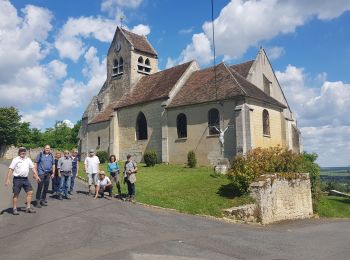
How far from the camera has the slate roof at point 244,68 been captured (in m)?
32.8

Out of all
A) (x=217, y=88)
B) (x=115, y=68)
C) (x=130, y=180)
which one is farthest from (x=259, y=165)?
(x=115, y=68)

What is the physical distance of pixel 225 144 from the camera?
28406 mm

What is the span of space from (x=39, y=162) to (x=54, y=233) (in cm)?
442

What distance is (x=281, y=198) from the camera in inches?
712

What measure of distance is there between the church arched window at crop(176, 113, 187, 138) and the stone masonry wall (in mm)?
12794

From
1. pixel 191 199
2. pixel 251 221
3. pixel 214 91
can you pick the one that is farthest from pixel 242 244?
pixel 214 91

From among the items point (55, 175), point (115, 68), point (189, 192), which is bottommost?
point (189, 192)

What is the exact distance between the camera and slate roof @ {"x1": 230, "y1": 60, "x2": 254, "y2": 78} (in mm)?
32781

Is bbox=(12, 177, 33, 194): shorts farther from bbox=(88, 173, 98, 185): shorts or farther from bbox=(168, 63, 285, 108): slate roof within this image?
bbox=(168, 63, 285, 108): slate roof

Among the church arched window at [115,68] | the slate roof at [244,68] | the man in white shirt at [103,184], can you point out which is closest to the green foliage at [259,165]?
the man in white shirt at [103,184]

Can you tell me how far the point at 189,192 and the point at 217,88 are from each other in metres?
12.8

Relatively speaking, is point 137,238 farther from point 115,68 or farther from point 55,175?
point 115,68

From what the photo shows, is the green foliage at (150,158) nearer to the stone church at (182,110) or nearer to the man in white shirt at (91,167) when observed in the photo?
the stone church at (182,110)

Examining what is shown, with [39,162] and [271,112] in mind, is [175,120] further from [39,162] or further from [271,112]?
[39,162]
